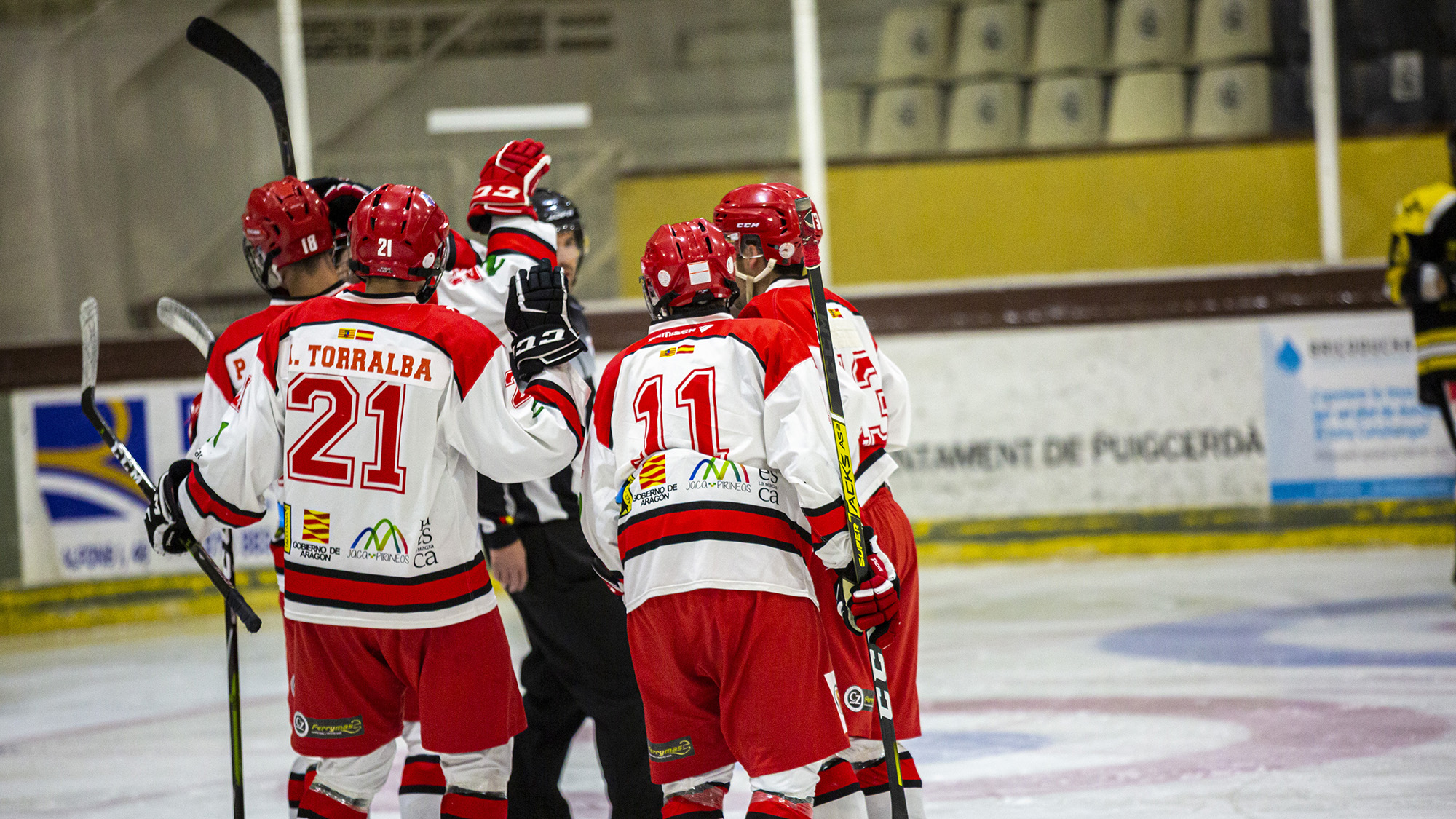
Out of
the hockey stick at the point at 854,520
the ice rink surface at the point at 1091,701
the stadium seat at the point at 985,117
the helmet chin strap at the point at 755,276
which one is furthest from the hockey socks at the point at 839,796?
the stadium seat at the point at 985,117

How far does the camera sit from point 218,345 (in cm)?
301

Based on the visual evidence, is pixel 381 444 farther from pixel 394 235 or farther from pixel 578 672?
pixel 578 672

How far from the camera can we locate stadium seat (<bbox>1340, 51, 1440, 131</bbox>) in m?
7.58

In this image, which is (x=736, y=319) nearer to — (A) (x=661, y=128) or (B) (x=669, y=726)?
(B) (x=669, y=726)

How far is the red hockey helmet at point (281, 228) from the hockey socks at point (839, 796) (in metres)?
1.51

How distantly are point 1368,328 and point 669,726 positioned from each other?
220 inches

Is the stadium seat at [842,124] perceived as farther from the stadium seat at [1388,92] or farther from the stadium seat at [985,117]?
the stadium seat at [1388,92]

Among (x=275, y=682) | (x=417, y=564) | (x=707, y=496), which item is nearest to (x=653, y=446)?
(x=707, y=496)

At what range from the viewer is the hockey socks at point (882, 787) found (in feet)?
9.46

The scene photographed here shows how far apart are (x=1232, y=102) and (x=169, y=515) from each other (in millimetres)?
6669

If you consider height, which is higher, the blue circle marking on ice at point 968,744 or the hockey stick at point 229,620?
the hockey stick at point 229,620

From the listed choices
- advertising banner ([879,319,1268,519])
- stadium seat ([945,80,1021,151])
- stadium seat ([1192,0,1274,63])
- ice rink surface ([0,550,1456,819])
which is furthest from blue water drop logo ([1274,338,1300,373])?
stadium seat ([945,80,1021,151])

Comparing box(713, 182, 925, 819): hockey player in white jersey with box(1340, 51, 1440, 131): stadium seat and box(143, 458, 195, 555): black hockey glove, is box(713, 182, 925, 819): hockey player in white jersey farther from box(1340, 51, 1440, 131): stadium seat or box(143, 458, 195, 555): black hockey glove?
box(1340, 51, 1440, 131): stadium seat

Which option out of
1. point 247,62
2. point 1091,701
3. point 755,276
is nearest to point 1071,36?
point 1091,701
